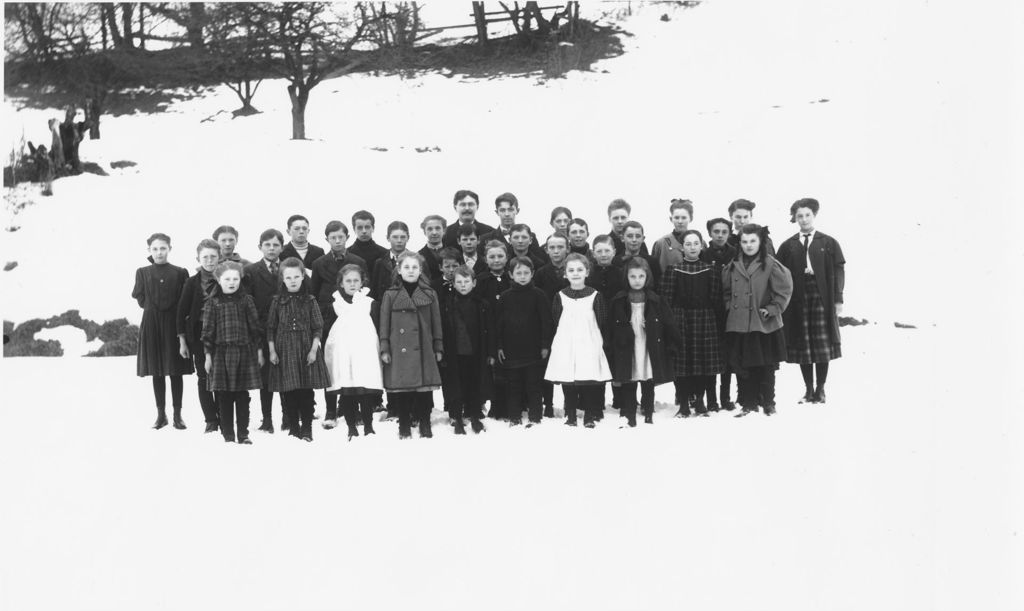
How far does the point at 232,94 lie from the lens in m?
18.7

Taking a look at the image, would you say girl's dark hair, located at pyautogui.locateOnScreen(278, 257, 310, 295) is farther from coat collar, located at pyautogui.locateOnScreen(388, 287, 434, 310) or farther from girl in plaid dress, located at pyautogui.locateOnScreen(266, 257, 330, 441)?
coat collar, located at pyautogui.locateOnScreen(388, 287, 434, 310)

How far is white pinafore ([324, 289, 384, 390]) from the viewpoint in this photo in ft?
19.3

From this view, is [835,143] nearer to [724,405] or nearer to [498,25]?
[498,25]

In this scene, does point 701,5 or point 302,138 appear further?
point 701,5

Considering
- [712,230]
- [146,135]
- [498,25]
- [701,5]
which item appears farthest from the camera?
[701,5]

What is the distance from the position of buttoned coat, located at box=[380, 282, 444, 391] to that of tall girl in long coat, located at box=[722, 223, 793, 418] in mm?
2341

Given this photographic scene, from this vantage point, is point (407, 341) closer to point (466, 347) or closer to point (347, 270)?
point (466, 347)

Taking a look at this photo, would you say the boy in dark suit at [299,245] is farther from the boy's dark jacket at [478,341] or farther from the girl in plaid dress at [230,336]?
the boy's dark jacket at [478,341]

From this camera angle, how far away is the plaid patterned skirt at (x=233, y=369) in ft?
18.8

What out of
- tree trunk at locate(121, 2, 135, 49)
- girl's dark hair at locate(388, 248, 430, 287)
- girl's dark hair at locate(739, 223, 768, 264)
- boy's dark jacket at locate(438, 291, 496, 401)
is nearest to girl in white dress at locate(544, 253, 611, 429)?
boy's dark jacket at locate(438, 291, 496, 401)

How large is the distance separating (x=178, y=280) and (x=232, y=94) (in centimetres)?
1372

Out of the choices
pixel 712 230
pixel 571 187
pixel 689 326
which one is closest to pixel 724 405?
pixel 689 326

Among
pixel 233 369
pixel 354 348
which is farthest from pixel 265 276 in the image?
pixel 354 348

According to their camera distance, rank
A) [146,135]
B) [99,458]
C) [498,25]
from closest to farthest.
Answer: [99,458] < [146,135] < [498,25]
